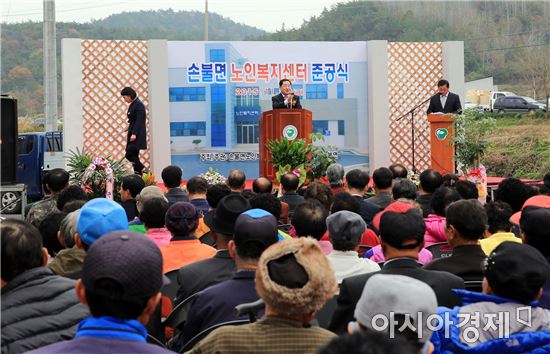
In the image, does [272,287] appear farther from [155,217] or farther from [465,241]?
[155,217]

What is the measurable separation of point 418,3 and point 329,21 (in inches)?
281

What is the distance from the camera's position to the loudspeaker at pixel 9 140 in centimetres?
889

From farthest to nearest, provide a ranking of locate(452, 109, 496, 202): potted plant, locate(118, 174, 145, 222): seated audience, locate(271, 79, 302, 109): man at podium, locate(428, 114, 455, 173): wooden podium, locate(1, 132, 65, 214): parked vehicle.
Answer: locate(1, 132, 65, 214): parked vehicle
locate(428, 114, 455, 173): wooden podium
locate(271, 79, 302, 109): man at podium
locate(452, 109, 496, 202): potted plant
locate(118, 174, 145, 222): seated audience

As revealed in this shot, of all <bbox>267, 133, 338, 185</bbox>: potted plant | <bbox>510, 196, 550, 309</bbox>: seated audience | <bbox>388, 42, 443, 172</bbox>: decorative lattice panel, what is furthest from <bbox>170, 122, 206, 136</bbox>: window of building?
<bbox>510, 196, 550, 309</bbox>: seated audience

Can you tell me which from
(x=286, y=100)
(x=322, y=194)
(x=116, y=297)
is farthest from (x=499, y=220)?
(x=286, y=100)

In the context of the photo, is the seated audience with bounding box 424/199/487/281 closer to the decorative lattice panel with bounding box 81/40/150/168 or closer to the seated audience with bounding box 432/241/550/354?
the seated audience with bounding box 432/241/550/354

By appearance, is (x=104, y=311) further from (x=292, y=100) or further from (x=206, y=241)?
(x=292, y=100)

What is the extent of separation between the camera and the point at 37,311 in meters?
2.45

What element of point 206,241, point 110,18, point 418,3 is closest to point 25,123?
point 110,18

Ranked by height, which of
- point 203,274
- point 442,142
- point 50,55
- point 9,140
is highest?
point 50,55

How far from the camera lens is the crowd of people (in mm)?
1938

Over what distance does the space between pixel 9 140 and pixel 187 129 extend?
4319 millimetres

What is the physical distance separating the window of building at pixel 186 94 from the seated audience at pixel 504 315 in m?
10.5

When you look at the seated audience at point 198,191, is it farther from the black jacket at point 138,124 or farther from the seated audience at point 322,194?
the black jacket at point 138,124
